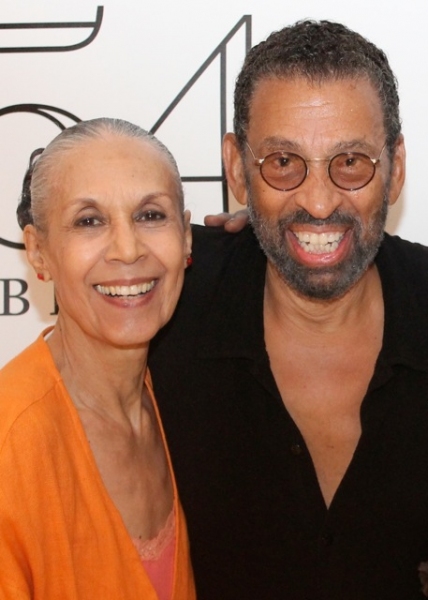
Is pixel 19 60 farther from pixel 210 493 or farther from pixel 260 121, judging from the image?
pixel 210 493

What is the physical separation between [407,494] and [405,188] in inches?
36.5

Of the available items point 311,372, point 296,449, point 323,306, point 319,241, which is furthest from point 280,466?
point 319,241

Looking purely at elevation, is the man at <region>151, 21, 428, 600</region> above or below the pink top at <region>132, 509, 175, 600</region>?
above

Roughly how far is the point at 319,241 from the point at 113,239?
0.44 metres

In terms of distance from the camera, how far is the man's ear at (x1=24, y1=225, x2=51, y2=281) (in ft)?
5.24

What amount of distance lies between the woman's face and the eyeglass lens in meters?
0.22

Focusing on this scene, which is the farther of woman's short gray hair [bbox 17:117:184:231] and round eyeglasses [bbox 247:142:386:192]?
round eyeglasses [bbox 247:142:386:192]

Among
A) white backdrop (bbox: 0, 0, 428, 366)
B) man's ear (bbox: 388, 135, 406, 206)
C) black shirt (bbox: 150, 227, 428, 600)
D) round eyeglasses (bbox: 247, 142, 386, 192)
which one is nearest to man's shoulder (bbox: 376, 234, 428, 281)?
black shirt (bbox: 150, 227, 428, 600)

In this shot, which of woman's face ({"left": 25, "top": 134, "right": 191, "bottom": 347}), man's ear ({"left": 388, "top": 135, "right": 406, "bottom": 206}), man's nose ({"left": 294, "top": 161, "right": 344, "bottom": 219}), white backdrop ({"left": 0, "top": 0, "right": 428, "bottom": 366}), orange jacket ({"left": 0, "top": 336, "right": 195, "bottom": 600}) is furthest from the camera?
white backdrop ({"left": 0, "top": 0, "right": 428, "bottom": 366})

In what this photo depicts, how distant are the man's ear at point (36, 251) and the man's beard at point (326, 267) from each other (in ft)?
1.50

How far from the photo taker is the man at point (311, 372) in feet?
5.53

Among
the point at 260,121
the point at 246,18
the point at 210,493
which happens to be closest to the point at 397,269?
the point at 260,121

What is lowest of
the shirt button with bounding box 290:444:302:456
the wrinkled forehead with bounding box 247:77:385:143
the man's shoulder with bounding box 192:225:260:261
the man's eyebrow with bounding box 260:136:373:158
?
the shirt button with bounding box 290:444:302:456

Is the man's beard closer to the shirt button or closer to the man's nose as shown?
the man's nose
